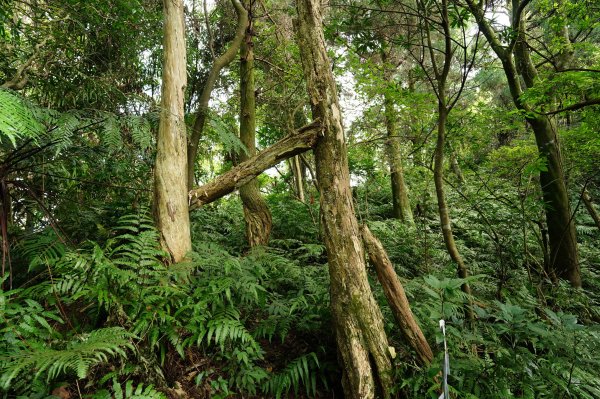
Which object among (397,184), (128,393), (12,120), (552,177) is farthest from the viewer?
(397,184)

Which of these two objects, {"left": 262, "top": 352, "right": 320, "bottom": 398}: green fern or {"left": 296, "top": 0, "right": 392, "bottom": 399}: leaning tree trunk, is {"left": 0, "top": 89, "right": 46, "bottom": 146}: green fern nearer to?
{"left": 296, "top": 0, "right": 392, "bottom": 399}: leaning tree trunk

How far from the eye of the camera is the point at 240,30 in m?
5.16

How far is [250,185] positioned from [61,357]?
3588 millimetres

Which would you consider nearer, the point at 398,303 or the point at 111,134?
the point at 111,134

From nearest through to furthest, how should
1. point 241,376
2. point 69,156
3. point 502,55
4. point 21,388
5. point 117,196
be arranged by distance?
point 21,388 → point 241,376 → point 69,156 → point 117,196 → point 502,55

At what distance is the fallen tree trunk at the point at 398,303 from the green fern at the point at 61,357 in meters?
1.92

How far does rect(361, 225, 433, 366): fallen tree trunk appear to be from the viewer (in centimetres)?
265

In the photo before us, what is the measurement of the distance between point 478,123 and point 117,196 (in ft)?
17.6

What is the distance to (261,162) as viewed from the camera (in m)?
3.15

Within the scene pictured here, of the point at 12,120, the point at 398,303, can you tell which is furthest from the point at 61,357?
the point at 398,303

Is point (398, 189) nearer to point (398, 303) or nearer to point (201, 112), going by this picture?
point (201, 112)

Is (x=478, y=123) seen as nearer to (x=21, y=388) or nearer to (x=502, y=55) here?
(x=502, y=55)

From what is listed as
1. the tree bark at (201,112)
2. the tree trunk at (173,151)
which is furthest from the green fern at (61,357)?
the tree bark at (201,112)

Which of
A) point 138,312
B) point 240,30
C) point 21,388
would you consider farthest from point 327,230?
point 240,30
